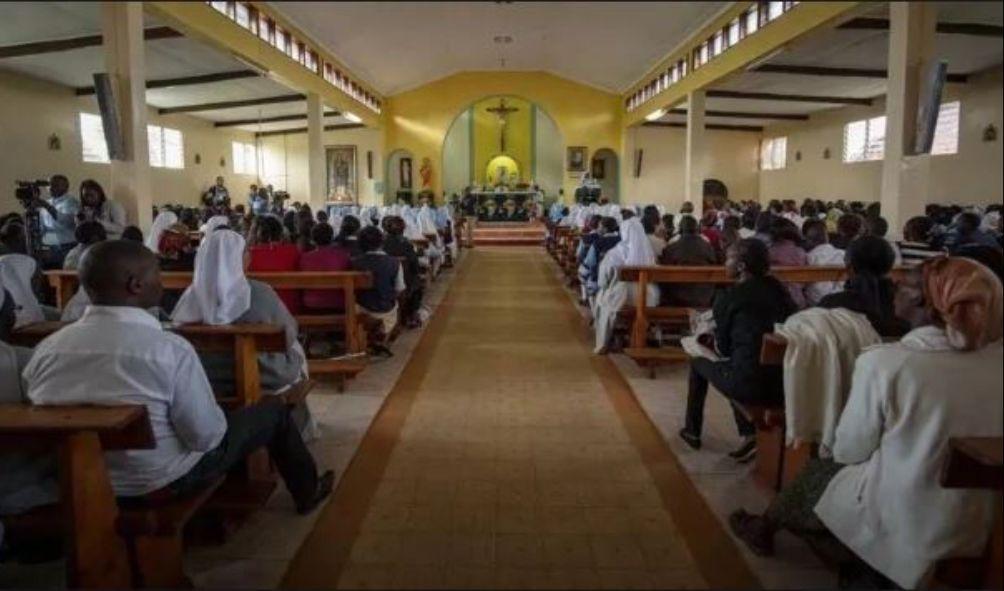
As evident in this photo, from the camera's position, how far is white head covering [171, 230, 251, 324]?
11.1 ft

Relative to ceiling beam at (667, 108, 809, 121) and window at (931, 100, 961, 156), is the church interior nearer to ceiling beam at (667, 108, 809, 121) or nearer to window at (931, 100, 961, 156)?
window at (931, 100, 961, 156)

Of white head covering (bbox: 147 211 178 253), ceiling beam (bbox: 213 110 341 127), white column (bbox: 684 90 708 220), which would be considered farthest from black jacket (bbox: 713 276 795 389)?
ceiling beam (bbox: 213 110 341 127)

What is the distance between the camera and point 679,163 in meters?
21.8

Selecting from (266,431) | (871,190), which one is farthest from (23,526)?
(871,190)

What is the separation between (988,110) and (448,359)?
15.7 feet

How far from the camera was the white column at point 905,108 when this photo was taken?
1.44 metres

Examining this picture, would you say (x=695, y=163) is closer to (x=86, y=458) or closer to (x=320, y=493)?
(x=320, y=493)

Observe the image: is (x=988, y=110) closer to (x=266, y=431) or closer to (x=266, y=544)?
(x=266, y=431)

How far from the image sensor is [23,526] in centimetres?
236

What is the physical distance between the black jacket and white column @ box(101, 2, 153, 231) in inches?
91.9

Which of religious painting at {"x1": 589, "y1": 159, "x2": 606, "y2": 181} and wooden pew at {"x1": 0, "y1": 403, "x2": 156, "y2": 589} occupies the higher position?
religious painting at {"x1": 589, "y1": 159, "x2": 606, "y2": 181}

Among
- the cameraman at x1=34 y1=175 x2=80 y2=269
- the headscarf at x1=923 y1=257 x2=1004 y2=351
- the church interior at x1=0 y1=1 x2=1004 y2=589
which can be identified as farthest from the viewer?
the cameraman at x1=34 y1=175 x2=80 y2=269

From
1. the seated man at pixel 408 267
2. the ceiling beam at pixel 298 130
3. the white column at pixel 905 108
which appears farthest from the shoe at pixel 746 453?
the ceiling beam at pixel 298 130

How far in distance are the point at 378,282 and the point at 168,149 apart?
1087 centimetres
